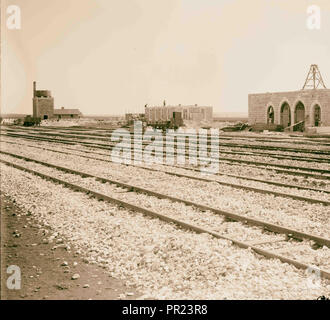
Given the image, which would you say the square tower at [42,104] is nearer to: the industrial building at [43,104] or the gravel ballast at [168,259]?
the industrial building at [43,104]

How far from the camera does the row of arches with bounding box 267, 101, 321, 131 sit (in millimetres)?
41062

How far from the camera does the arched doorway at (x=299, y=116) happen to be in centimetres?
4197

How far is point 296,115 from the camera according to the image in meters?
43.2

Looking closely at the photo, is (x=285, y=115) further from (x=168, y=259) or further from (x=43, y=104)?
(x=43, y=104)

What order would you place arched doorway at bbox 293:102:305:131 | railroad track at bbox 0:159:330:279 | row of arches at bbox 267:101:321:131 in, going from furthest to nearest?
arched doorway at bbox 293:102:305:131
row of arches at bbox 267:101:321:131
railroad track at bbox 0:159:330:279

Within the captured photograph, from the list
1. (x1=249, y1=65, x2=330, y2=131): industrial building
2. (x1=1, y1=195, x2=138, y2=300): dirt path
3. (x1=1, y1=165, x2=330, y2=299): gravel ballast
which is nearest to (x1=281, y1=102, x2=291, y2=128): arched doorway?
(x1=249, y1=65, x2=330, y2=131): industrial building

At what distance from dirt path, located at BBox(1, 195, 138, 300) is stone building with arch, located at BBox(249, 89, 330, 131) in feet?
121

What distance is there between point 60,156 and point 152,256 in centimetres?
1532

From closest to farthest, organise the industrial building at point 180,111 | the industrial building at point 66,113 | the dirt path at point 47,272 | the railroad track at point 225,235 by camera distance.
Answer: the dirt path at point 47,272 < the railroad track at point 225,235 < the industrial building at point 180,111 < the industrial building at point 66,113

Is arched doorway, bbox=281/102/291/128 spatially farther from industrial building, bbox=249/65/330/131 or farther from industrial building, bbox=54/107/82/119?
industrial building, bbox=54/107/82/119

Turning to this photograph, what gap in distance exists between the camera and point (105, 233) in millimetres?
7699

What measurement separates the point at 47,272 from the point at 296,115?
40501 mm

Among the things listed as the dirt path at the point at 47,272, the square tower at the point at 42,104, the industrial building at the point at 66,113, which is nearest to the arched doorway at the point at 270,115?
the dirt path at the point at 47,272

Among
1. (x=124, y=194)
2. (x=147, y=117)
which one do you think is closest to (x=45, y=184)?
(x=124, y=194)
